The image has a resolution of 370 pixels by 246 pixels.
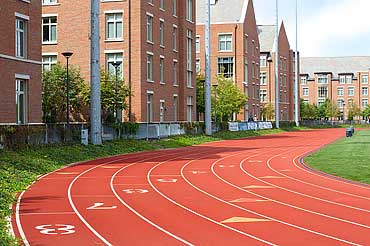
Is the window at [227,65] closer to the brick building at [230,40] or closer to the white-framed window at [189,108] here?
the brick building at [230,40]

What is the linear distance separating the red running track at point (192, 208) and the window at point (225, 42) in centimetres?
5877

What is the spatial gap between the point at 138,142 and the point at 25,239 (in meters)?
29.0

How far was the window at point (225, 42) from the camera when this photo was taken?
273 ft

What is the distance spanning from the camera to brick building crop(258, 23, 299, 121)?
107m

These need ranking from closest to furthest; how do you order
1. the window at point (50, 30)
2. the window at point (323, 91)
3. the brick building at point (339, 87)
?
the window at point (50, 30), the window at point (323, 91), the brick building at point (339, 87)

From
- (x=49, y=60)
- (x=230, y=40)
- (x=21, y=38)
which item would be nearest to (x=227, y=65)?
(x=230, y=40)

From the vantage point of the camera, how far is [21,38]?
3159cm

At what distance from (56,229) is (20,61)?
66.2 ft

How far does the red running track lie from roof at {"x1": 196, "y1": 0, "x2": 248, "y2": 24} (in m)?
59.6

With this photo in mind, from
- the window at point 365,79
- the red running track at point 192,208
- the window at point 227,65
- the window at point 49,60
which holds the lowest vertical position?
the red running track at point 192,208

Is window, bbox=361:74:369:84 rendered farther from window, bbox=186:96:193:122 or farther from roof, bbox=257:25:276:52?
window, bbox=186:96:193:122

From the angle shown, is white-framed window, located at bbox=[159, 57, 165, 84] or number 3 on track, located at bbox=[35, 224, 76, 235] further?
white-framed window, located at bbox=[159, 57, 165, 84]

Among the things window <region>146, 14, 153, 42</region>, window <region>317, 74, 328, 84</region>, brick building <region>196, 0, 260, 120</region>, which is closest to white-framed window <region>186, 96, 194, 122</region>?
window <region>146, 14, 153, 42</region>

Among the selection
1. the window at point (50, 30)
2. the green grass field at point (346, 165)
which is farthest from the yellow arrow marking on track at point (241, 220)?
the window at point (50, 30)
